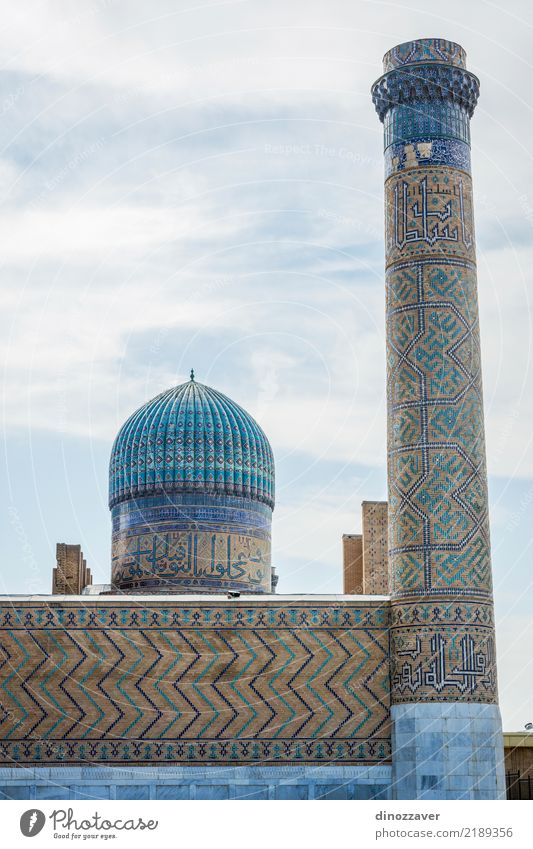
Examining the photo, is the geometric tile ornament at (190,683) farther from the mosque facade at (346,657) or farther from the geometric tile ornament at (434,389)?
the geometric tile ornament at (434,389)

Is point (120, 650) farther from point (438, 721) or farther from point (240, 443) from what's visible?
point (240, 443)

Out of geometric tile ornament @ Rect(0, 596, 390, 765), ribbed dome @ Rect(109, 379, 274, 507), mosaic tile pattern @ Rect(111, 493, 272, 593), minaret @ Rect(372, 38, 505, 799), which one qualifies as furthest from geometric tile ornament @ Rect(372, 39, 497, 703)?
ribbed dome @ Rect(109, 379, 274, 507)

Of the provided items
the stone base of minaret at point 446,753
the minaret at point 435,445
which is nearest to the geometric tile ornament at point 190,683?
the stone base of minaret at point 446,753

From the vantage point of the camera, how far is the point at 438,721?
11.8 m

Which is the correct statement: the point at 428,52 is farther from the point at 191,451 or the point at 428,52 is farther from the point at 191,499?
the point at 191,499

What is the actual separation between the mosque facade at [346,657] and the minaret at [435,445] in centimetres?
2

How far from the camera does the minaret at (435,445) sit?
11875 millimetres

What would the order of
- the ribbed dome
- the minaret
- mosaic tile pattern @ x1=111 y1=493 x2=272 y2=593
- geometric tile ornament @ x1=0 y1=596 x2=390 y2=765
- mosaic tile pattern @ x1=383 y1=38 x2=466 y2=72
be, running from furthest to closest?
the ribbed dome → mosaic tile pattern @ x1=111 y1=493 x2=272 y2=593 → mosaic tile pattern @ x1=383 y1=38 x2=466 y2=72 → geometric tile ornament @ x1=0 y1=596 x2=390 y2=765 → the minaret

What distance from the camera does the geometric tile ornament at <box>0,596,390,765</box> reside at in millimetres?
11977

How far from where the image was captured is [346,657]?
481 inches

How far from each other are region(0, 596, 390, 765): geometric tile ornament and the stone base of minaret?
11.1 inches

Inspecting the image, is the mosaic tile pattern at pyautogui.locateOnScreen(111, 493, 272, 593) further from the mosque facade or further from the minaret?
the minaret

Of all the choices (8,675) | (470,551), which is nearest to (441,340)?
(470,551)
